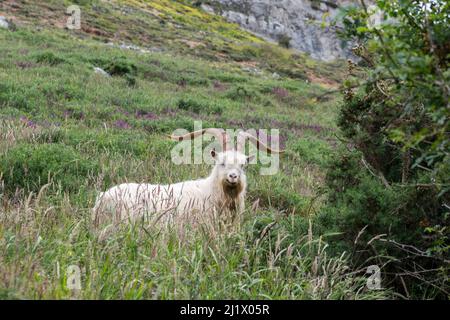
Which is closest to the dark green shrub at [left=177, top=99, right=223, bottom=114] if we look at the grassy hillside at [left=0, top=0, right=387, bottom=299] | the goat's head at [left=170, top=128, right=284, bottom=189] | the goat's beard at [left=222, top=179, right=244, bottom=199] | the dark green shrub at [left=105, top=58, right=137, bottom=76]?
the grassy hillside at [left=0, top=0, right=387, bottom=299]

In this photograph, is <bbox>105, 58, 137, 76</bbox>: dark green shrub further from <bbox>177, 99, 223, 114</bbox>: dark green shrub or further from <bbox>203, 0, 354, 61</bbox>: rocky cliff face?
<bbox>203, 0, 354, 61</bbox>: rocky cliff face

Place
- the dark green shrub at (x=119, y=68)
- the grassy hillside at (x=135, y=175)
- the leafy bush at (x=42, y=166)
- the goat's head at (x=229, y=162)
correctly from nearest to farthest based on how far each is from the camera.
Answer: the grassy hillside at (x=135, y=175), the goat's head at (x=229, y=162), the leafy bush at (x=42, y=166), the dark green shrub at (x=119, y=68)

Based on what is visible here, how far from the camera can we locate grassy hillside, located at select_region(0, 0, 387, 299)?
144 inches

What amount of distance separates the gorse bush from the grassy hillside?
35 centimetres

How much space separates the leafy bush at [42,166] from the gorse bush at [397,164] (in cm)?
373

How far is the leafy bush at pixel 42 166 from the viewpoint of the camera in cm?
722

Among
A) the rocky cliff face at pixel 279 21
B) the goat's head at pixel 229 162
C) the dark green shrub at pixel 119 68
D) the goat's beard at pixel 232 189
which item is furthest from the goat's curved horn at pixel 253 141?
the rocky cliff face at pixel 279 21

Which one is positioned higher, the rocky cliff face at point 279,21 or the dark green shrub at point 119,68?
the rocky cliff face at point 279,21

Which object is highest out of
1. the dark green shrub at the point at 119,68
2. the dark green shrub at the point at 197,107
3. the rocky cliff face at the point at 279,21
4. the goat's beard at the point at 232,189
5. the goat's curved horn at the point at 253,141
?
the rocky cliff face at the point at 279,21

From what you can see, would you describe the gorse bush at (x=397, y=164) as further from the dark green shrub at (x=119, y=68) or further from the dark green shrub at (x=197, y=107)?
the dark green shrub at (x=119, y=68)

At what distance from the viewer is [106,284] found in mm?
3445

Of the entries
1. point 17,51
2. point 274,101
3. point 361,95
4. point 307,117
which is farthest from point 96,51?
point 361,95

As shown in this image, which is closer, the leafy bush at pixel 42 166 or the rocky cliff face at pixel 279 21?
the leafy bush at pixel 42 166
